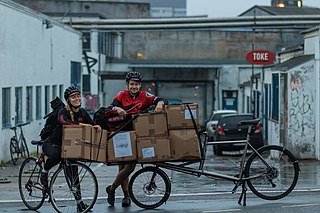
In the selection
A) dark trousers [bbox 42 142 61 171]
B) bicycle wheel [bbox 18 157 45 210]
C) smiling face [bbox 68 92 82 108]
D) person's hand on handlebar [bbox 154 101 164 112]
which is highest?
smiling face [bbox 68 92 82 108]

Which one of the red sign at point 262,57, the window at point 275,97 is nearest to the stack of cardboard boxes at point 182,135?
the window at point 275,97

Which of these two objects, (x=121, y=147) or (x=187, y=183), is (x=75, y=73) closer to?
(x=187, y=183)

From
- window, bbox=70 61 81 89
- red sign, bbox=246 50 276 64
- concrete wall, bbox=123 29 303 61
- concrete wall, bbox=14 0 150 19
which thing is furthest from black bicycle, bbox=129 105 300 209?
concrete wall, bbox=14 0 150 19

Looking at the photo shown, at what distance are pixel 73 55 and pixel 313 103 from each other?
1781cm

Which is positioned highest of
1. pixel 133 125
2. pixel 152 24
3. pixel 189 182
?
pixel 152 24

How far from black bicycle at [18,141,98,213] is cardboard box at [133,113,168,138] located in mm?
866

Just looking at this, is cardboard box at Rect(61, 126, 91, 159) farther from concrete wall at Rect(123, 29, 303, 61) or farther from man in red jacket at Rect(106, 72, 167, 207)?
concrete wall at Rect(123, 29, 303, 61)

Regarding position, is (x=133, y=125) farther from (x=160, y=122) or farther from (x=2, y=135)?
(x=2, y=135)

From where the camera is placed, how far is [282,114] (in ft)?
84.1

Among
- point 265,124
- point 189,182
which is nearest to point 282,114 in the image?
point 265,124

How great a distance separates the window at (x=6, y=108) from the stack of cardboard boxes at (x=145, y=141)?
1317cm

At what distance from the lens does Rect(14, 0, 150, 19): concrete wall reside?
2680 inches

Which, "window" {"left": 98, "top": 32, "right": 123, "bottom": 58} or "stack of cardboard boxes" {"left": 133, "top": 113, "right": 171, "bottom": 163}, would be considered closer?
"stack of cardboard boxes" {"left": 133, "top": 113, "right": 171, "bottom": 163}

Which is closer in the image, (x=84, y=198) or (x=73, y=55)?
(x=84, y=198)
